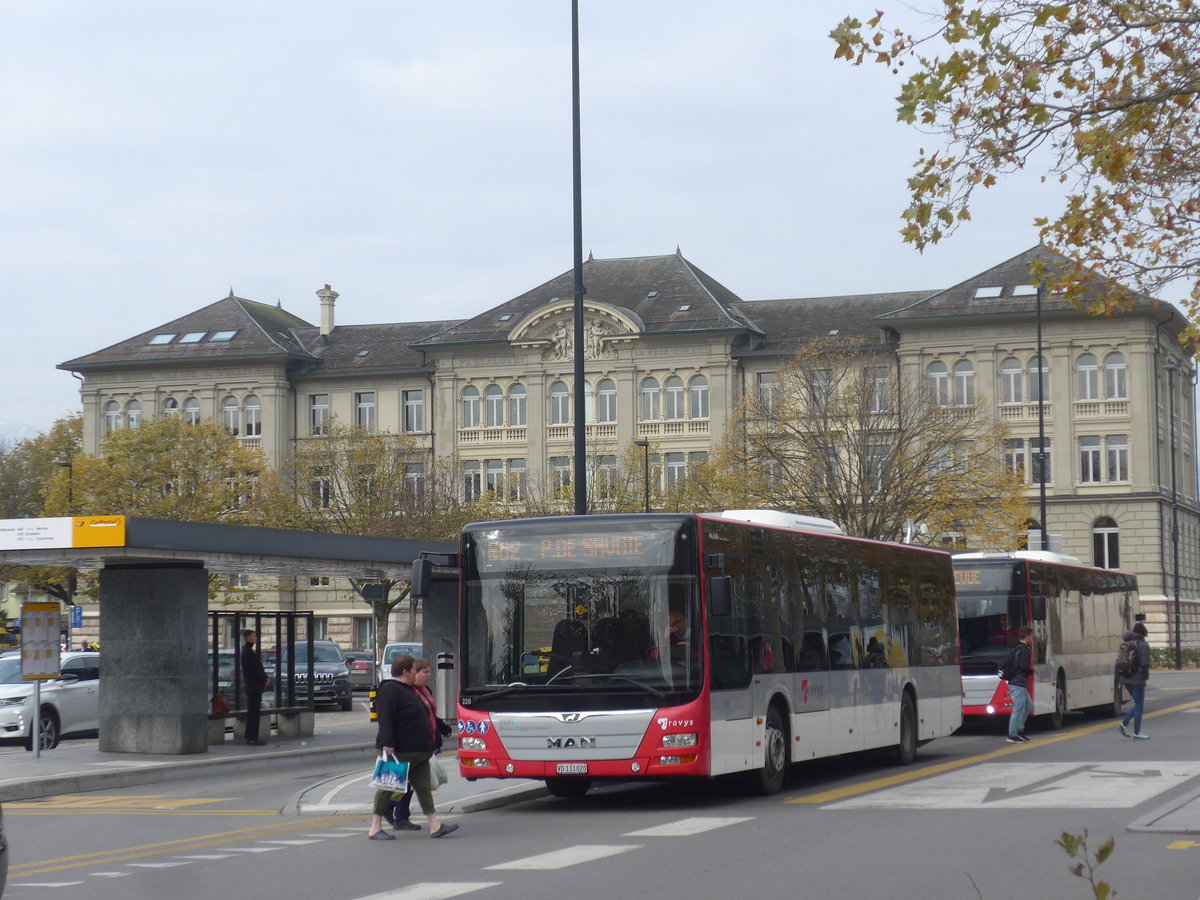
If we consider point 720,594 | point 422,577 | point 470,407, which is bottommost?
point 720,594

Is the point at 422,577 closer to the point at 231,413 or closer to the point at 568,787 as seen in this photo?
the point at 568,787

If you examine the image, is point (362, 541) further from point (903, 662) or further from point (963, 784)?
point (963, 784)

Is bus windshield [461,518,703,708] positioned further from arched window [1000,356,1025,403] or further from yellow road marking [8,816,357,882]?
arched window [1000,356,1025,403]

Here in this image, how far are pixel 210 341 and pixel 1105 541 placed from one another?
145 feet

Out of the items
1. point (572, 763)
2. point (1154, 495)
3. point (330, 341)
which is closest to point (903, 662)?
point (572, 763)

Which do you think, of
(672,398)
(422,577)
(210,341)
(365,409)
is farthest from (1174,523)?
(422,577)

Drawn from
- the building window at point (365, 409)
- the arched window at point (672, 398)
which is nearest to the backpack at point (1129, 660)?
the arched window at point (672, 398)

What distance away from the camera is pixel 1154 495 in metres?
73.5

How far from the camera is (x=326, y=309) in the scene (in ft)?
303

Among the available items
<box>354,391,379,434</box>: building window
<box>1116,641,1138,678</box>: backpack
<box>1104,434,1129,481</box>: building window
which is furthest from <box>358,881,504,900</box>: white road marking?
<box>354,391,379,434</box>: building window

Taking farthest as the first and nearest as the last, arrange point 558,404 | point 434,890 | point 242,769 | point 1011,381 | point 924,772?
point 558,404 → point 1011,381 → point 242,769 → point 924,772 → point 434,890

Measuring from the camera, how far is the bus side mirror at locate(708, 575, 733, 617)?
1562 cm

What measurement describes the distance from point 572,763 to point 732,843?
301 cm

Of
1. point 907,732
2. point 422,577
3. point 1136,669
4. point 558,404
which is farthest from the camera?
point 558,404
